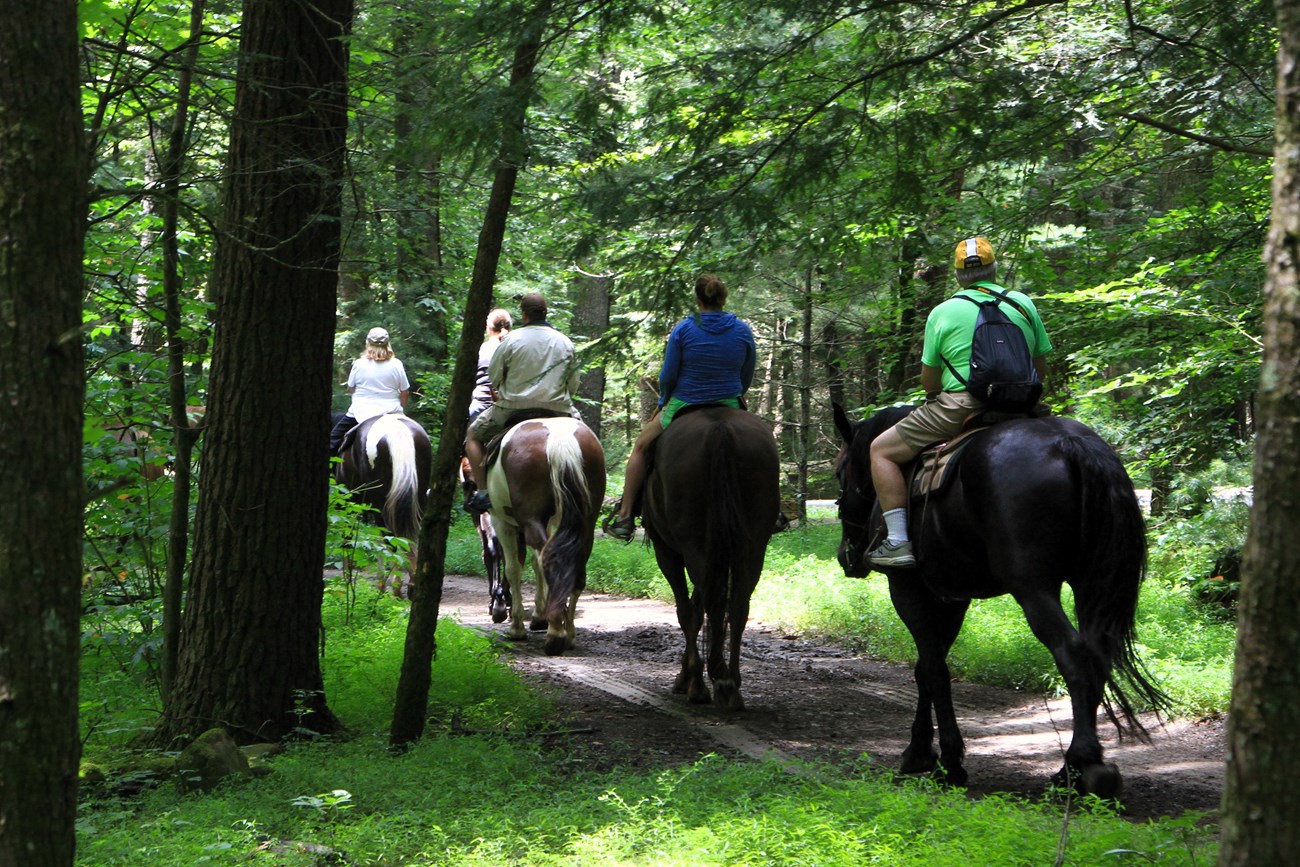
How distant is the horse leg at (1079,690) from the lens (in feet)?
18.2

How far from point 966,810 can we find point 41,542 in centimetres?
359

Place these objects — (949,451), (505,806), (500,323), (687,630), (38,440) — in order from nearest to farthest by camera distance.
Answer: (38,440)
(505,806)
(949,451)
(687,630)
(500,323)

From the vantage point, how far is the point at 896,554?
22.1 ft

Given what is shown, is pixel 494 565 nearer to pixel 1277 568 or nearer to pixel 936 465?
pixel 936 465

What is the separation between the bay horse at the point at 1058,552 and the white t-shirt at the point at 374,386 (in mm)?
8271

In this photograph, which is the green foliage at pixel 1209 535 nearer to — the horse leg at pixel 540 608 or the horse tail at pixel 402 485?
the horse leg at pixel 540 608

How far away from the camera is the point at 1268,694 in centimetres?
253

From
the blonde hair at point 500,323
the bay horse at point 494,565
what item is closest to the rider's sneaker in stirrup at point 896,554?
the bay horse at point 494,565

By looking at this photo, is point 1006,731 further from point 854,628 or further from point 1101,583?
point 854,628

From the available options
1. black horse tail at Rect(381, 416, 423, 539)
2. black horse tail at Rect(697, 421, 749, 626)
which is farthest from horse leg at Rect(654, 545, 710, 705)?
black horse tail at Rect(381, 416, 423, 539)

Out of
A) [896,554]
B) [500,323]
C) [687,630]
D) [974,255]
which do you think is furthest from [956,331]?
[500,323]

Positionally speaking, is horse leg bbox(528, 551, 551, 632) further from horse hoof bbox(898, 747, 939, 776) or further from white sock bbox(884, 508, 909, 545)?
horse hoof bbox(898, 747, 939, 776)

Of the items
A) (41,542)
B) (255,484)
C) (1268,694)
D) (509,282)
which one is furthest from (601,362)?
(509,282)

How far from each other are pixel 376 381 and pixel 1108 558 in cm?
944
